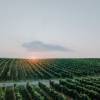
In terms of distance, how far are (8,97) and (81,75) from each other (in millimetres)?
46122

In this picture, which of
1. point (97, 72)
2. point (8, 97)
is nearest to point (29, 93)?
Result: point (8, 97)

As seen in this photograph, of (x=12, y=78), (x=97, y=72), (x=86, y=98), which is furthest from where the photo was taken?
(x=97, y=72)

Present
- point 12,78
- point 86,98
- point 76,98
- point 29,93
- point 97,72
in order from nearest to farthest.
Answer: point 86,98 → point 76,98 → point 29,93 → point 12,78 → point 97,72

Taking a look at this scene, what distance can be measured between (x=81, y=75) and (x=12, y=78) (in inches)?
1019

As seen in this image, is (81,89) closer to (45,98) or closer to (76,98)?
(76,98)

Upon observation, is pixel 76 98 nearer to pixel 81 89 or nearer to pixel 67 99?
pixel 67 99

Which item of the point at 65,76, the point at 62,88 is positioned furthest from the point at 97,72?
the point at 62,88

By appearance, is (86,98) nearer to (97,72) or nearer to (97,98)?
(97,98)

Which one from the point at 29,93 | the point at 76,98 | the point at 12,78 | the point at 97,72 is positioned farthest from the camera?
the point at 97,72

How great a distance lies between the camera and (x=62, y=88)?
6041cm

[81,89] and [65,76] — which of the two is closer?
[81,89]

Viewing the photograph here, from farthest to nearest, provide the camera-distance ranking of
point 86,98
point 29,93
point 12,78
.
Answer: point 12,78 → point 29,93 → point 86,98

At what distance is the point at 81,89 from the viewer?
57938mm

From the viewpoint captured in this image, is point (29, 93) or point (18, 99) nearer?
point (18, 99)
